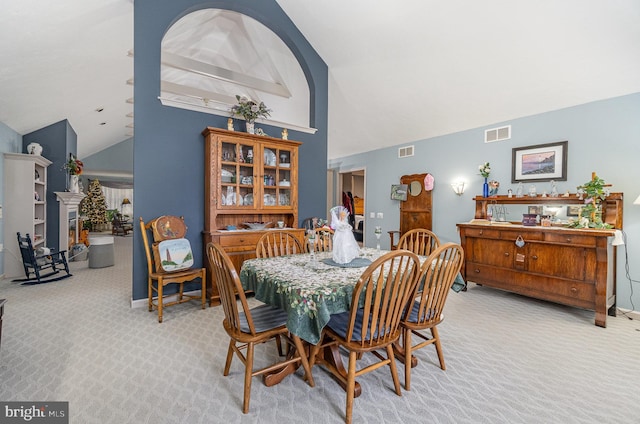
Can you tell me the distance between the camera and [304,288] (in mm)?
1639

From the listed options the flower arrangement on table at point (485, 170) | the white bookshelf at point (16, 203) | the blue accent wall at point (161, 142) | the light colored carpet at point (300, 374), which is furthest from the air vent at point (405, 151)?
the white bookshelf at point (16, 203)

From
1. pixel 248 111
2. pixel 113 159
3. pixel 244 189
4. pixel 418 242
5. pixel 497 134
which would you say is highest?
pixel 113 159

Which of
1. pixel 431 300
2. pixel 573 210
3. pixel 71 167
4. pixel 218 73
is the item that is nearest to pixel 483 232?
pixel 573 210

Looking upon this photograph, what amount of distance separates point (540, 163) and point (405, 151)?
→ 2.33 m

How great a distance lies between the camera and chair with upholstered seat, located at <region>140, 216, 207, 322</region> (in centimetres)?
312

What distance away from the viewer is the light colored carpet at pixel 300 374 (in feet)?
5.52

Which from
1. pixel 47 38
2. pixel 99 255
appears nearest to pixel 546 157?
pixel 47 38

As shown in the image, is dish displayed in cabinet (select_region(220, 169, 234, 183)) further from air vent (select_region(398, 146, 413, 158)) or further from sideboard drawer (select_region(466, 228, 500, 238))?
air vent (select_region(398, 146, 413, 158))

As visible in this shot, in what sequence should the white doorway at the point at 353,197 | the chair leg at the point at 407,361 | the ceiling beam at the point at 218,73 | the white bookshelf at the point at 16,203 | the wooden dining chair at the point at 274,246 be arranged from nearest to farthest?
1. the chair leg at the point at 407,361
2. the wooden dining chair at the point at 274,246
3. the white bookshelf at the point at 16,203
4. the ceiling beam at the point at 218,73
5. the white doorway at the point at 353,197

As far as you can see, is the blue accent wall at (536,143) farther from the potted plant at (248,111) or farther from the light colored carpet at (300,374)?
the potted plant at (248,111)

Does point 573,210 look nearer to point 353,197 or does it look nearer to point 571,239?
point 571,239

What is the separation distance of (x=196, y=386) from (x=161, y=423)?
1.08 feet

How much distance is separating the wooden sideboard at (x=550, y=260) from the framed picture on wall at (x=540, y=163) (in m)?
0.37

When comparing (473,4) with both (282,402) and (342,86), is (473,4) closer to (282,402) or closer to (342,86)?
(342,86)
